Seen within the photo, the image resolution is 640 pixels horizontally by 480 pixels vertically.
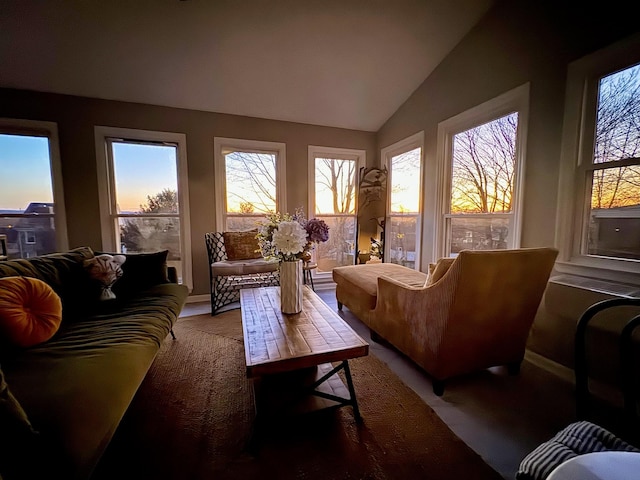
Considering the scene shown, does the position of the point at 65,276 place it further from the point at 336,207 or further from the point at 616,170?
the point at 616,170

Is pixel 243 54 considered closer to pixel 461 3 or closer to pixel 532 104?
pixel 461 3

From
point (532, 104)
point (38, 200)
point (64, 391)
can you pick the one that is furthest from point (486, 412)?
point (38, 200)

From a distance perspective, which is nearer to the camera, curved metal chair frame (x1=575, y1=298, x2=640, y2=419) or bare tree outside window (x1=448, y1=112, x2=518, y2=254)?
curved metal chair frame (x1=575, y1=298, x2=640, y2=419)

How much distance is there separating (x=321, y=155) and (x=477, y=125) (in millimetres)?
2093

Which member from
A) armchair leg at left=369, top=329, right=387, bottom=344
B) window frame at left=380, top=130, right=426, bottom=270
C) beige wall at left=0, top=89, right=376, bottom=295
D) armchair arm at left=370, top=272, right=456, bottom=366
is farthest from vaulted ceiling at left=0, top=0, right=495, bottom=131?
armchair leg at left=369, top=329, right=387, bottom=344

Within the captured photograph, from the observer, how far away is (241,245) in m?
3.51

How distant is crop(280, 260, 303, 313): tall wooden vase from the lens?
1.77 metres

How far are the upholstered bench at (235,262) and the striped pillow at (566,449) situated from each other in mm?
2717

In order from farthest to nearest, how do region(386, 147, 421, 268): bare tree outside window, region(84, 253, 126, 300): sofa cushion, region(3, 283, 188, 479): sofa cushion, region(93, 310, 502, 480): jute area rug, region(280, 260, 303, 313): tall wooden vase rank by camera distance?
region(386, 147, 421, 268): bare tree outside window
region(84, 253, 126, 300): sofa cushion
region(280, 260, 303, 313): tall wooden vase
region(93, 310, 502, 480): jute area rug
region(3, 283, 188, 479): sofa cushion

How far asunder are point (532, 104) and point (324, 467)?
2822mm

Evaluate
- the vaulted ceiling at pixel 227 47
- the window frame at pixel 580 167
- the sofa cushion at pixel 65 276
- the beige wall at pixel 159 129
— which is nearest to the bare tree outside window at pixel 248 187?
the beige wall at pixel 159 129

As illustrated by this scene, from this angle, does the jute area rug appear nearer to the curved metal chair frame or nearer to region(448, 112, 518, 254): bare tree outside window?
the curved metal chair frame

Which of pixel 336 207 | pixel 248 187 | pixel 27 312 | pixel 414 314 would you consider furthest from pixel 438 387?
pixel 248 187

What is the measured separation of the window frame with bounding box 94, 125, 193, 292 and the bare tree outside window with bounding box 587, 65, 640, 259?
3913 mm
